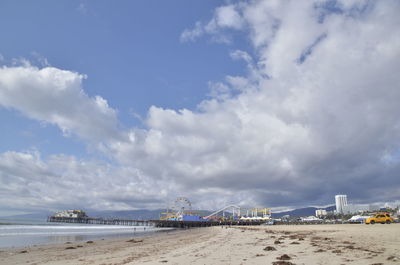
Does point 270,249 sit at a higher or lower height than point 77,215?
higher

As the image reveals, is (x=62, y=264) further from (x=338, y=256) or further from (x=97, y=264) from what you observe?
(x=338, y=256)

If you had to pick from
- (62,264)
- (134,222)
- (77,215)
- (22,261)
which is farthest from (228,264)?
(77,215)

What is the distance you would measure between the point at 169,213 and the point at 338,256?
167180mm

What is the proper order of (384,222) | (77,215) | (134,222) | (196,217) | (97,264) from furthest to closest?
1. (77,215)
2. (134,222)
3. (196,217)
4. (384,222)
5. (97,264)

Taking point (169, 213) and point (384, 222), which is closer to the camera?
point (384, 222)

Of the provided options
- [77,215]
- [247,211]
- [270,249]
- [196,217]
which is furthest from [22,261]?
[77,215]

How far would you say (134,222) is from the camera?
160 meters

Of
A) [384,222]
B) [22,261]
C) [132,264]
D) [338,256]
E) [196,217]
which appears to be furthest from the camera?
[196,217]

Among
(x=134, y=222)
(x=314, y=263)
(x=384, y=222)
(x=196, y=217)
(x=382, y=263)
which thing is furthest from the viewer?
(x=134, y=222)

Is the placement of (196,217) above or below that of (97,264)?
below

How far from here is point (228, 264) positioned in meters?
11.2

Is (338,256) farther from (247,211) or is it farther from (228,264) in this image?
(247,211)

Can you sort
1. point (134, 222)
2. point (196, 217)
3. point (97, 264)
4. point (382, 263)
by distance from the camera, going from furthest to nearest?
point (134, 222)
point (196, 217)
point (97, 264)
point (382, 263)

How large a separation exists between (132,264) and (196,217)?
437 feet
